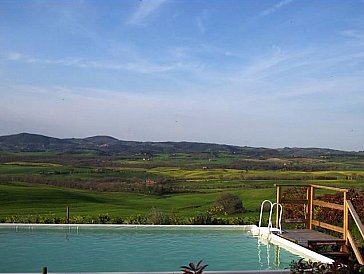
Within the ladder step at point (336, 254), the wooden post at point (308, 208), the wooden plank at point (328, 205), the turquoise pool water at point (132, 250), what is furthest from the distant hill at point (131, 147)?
the ladder step at point (336, 254)

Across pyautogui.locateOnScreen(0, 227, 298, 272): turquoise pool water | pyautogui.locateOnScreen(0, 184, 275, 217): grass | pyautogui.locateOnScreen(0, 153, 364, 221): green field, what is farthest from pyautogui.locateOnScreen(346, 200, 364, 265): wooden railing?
pyautogui.locateOnScreen(0, 184, 275, 217): grass

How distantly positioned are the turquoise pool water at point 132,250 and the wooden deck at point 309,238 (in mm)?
341

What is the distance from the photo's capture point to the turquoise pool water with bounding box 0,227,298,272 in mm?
8375

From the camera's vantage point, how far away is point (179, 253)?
373 inches

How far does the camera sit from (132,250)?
9.62 metres

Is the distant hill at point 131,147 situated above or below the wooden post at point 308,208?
above

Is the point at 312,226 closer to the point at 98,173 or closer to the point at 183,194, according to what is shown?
the point at 183,194

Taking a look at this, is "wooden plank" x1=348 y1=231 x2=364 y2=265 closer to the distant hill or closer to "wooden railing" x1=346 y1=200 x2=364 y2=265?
"wooden railing" x1=346 y1=200 x2=364 y2=265

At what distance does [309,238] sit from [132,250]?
344 cm

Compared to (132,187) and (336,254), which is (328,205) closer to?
(336,254)

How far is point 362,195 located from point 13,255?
803 centimetres

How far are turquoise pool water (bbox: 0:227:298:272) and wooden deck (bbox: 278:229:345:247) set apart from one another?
341 millimetres

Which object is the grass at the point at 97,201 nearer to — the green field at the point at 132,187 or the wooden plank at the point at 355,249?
the green field at the point at 132,187

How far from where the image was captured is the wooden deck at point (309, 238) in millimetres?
8805
